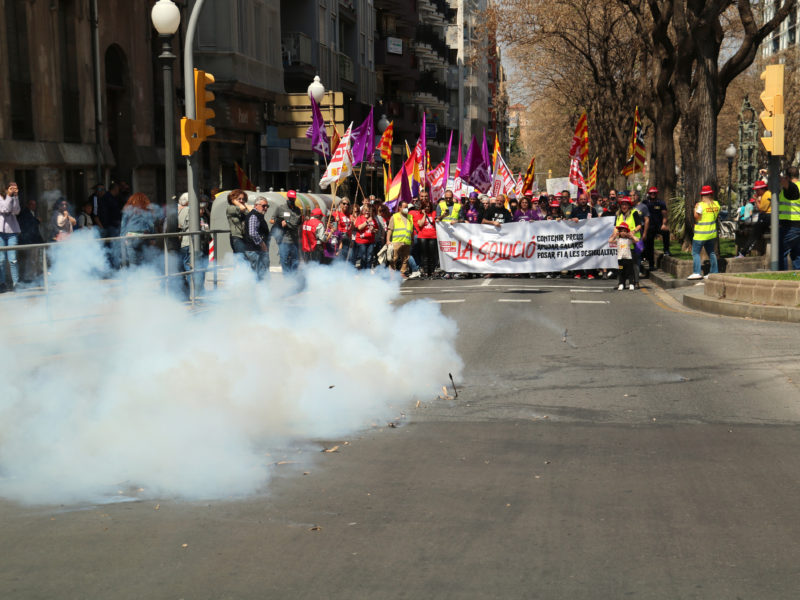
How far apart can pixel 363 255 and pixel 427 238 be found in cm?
206

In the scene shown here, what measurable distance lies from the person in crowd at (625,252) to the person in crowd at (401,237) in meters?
4.42

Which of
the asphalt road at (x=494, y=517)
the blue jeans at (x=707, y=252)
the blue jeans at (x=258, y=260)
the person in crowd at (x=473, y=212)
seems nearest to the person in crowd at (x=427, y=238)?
the person in crowd at (x=473, y=212)

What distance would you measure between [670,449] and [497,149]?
26542mm

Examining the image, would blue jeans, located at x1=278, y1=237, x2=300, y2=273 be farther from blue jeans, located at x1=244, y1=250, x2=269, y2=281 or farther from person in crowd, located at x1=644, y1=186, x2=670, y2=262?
person in crowd, located at x1=644, y1=186, x2=670, y2=262

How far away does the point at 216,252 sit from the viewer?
15.1 m

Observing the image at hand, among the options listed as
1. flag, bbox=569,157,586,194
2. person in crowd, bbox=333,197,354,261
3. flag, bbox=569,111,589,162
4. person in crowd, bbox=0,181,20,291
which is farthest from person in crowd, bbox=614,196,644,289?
flag, bbox=569,111,589,162

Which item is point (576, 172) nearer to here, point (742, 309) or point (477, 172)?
point (477, 172)

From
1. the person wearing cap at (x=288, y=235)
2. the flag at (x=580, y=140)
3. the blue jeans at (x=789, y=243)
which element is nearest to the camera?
the blue jeans at (x=789, y=243)

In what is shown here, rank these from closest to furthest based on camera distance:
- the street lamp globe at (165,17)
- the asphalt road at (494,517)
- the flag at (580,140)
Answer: the asphalt road at (494,517) → the street lamp globe at (165,17) → the flag at (580,140)

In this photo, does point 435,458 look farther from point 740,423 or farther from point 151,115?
point 151,115

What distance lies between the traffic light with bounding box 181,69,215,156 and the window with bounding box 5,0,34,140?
7828 millimetres

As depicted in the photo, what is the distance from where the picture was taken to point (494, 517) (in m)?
5.36

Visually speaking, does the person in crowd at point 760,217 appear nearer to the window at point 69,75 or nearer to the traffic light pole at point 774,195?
the traffic light pole at point 774,195

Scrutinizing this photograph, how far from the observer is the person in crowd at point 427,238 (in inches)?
924
